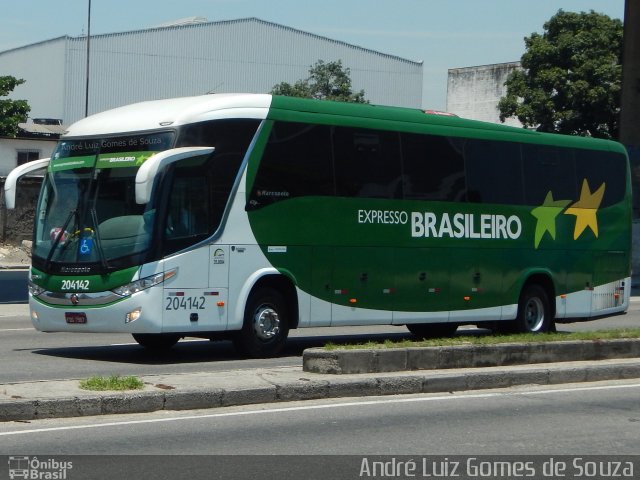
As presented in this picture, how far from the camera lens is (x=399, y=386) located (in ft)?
40.3

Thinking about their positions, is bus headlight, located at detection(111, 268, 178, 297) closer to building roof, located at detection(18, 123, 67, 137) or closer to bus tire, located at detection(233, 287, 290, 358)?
bus tire, located at detection(233, 287, 290, 358)

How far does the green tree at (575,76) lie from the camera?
5344 cm

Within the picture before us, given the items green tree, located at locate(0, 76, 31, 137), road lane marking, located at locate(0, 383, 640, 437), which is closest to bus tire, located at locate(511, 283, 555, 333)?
road lane marking, located at locate(0, 383, 640, 437)

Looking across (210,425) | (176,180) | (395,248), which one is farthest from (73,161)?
(210,425)

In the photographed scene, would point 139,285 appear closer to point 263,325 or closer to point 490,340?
point 263,325

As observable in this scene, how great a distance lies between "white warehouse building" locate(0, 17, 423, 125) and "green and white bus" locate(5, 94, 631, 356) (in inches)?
2626

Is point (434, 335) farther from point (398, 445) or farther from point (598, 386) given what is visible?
point (398, 445)

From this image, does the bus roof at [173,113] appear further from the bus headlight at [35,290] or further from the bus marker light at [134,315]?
the bus marker light at [134,315]

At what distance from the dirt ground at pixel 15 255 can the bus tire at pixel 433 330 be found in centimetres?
2402

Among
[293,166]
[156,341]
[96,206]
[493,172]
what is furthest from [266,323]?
[493,172]

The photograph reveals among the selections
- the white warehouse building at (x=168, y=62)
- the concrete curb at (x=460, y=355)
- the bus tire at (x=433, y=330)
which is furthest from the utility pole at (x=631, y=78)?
the white warehouse building at (x=168, y=62)

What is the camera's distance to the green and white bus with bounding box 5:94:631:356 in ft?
47.6
